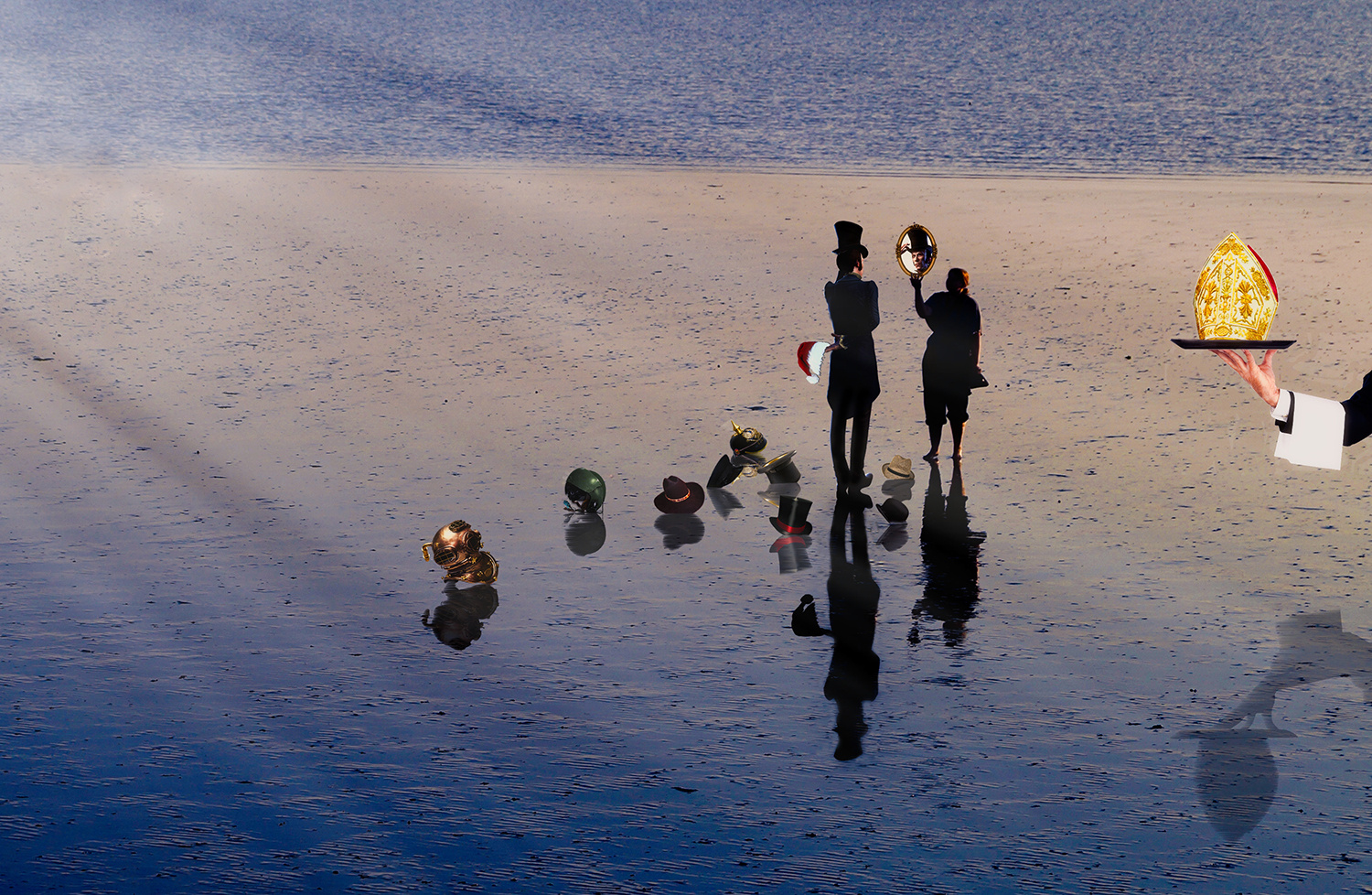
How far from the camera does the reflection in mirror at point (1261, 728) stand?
4.43 metres

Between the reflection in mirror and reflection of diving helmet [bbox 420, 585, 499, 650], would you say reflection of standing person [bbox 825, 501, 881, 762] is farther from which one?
reflection of diving helmet [bbox 420, 585, 499, 650]

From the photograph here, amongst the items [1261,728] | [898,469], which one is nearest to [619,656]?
[1261,728]

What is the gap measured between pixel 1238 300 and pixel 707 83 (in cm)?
2408

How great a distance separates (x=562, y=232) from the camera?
15070 mm

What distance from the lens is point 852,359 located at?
7.68 metres

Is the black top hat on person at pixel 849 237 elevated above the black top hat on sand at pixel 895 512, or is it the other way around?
the black top hat on person at pixel 849 237

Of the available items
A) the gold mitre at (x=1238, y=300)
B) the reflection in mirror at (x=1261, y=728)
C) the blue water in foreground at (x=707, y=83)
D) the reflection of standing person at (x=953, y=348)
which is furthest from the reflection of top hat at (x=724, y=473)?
the blue water in foreground at (x=707, y=83)

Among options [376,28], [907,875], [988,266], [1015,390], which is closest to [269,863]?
[907,875]

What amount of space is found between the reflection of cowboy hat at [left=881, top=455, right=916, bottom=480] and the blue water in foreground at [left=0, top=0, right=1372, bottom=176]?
11.2 m

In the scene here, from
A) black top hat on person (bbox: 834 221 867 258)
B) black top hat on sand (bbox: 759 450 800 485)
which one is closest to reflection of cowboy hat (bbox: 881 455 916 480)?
black top hat on sand (bbox: 759 450 800 485)

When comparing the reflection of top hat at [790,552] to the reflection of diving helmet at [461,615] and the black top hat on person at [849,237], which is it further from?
the black top hat on person at [849,237]

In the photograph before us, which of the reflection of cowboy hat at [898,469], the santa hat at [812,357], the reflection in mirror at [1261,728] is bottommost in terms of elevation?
the reflection in mirror at [1261,728]

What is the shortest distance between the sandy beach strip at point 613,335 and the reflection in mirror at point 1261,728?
2.53 feet

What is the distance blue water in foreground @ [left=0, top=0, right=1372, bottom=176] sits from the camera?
20.3 meters
